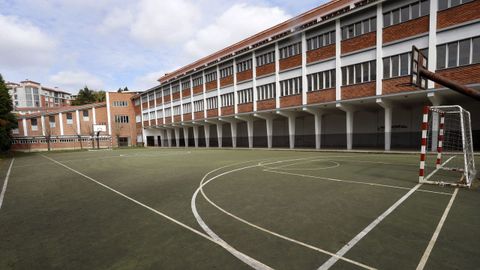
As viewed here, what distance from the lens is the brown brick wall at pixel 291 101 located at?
25969mm

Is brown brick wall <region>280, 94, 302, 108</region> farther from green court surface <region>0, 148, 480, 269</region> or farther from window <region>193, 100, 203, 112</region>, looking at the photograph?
green court surface <region>0, 148, 480, 269</region>

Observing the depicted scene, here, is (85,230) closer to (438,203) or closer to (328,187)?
(328,187)

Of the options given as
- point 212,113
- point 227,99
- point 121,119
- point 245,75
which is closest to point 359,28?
point 245,75

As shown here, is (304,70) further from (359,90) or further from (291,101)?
(359,90)

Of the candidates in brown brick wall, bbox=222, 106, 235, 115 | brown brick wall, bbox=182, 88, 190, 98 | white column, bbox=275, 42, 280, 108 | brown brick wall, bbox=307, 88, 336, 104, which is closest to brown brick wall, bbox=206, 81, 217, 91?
brown brick wall, bbox=222, 106, 235, 115

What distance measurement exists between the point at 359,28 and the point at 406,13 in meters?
3.54

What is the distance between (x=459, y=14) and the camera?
16438 mm

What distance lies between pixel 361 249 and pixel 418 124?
25.0 m

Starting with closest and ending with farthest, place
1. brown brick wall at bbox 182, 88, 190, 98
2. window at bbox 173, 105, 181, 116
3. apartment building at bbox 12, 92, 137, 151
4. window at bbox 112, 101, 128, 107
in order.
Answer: brown brick wall at bbox 182, 88, 190, 98 < window at bbox 173, 105, 181, 116 < apartment building at bbox 12, 92, 137, 151 < window at bbox 112, 101, 128, 107

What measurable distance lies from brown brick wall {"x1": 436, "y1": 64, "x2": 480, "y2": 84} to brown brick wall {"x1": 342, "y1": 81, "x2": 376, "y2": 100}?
195 inches

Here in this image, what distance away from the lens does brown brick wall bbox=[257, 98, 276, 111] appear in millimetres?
28691

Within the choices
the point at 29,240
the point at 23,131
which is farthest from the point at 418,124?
the point at 23,131

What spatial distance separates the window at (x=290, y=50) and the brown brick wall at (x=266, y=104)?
5.36 meters

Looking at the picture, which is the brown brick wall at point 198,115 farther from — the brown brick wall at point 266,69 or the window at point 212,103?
the brown brick wall at point 266,69
